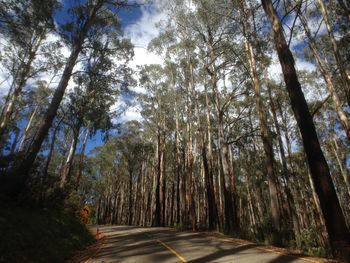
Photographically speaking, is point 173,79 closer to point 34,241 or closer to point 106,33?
point 106,33

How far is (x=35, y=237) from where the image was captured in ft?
24.4

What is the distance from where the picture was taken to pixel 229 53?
17.8 m

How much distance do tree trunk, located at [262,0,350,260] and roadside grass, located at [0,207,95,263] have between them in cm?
664

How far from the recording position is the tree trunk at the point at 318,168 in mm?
5297

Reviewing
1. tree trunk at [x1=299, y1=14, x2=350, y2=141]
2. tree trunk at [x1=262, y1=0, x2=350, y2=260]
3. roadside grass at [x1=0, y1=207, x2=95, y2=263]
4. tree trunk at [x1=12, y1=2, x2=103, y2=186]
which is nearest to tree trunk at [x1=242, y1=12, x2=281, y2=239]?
tree trunk at [x1=299, y1=14, x2=350, y2=141]

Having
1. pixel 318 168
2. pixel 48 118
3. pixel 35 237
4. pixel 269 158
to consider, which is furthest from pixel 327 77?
pixel 35 237

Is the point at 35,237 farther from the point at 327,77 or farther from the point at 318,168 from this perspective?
the point at 327,77

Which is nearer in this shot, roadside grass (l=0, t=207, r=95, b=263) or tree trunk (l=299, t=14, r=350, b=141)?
roadside grass (l=0, t=207, r=95, b=263)

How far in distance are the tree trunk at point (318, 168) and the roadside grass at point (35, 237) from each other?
664 centimetres

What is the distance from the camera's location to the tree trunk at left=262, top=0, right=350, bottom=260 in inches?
209

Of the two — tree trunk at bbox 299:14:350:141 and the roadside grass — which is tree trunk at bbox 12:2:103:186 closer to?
the roadside grass

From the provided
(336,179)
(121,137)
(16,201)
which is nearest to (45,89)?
(121,137)

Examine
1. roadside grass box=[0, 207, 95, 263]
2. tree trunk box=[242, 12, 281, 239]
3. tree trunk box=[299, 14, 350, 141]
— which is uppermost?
tree trunk box=[299, 14, 350, 141]

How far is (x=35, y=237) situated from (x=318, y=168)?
769cm
